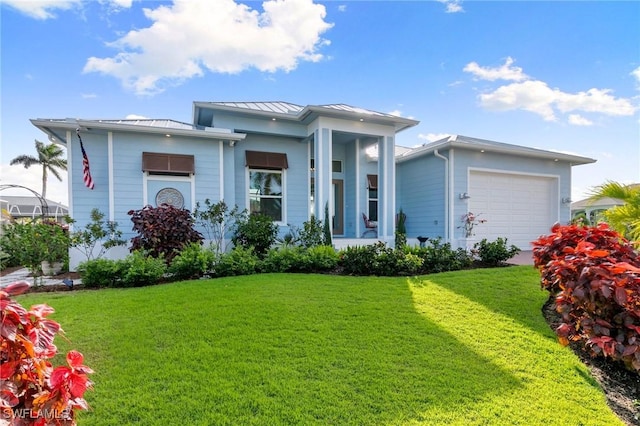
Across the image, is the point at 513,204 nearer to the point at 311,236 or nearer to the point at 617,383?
the point at 311,236

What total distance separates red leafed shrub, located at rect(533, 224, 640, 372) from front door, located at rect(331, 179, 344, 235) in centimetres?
831

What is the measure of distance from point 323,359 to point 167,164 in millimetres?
7488

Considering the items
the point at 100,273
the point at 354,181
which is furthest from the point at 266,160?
the point at 100,273

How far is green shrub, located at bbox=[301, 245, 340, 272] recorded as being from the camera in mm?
7224

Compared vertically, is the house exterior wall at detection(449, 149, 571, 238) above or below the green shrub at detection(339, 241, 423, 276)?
above

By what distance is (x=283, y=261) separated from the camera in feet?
23.4

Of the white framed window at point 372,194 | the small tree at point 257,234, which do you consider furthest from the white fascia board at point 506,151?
the small tree at point 257,234

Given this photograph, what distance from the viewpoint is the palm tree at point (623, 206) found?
4.86 meters

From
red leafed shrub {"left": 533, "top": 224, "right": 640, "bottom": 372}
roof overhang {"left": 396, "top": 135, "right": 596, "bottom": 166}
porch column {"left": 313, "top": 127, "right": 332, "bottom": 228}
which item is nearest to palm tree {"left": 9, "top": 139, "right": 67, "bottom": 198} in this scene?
porch column {"left": 313, "top": 127, "right": 332, "bottom": 228}

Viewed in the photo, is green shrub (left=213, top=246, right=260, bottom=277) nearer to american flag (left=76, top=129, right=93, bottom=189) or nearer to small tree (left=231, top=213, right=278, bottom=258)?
small tree (left=231, top=213, right=278, bottom=258)

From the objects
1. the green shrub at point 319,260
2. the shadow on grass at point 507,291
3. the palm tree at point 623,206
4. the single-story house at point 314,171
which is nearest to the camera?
the shadow on grass at point 507,291

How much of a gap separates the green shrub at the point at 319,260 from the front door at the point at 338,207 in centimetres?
459

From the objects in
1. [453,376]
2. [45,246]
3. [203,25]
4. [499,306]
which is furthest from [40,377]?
[203,25]

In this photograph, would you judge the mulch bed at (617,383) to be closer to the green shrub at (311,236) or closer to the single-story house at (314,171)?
the green shrub at (311,236)
